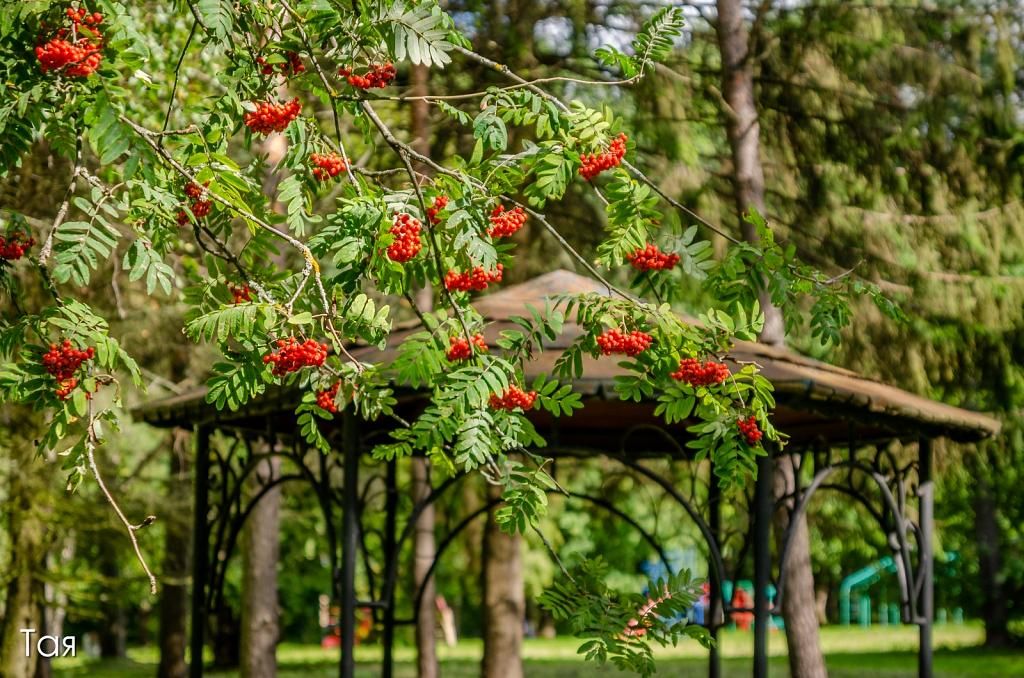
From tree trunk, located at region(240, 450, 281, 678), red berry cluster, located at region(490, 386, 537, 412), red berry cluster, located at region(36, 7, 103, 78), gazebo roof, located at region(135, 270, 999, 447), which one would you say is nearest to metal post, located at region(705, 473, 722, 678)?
gazebo roof, located at region(135, 270, 999, 447)

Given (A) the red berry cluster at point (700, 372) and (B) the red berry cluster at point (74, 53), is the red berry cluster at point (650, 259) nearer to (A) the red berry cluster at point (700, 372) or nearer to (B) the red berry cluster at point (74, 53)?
(A) the red berry cluster at point (700, 372)

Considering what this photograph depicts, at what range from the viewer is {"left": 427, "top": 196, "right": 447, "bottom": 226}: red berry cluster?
469cm

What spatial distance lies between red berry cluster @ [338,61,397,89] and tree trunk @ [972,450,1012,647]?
2516cm

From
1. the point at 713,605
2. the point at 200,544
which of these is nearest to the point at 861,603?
the point at 713,605

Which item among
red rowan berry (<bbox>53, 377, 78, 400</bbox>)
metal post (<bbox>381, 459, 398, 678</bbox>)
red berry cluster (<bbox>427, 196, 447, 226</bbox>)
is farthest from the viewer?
metal post (<bbox>381, 459, 398, 678</bbox>)

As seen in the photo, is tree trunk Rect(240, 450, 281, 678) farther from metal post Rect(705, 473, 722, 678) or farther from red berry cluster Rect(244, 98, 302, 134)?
red berry cluster Rect(244, 98, 302, 134)

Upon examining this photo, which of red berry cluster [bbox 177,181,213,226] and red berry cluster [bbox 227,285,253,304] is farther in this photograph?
red berry cluster [bbox 227,285,253,304]

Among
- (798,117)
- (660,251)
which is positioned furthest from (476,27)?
(660,251)

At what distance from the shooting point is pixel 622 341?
4637 mm

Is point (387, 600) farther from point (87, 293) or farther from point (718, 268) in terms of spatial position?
point (87, 293)

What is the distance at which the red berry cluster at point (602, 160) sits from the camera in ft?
15.4

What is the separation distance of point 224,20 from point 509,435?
65.7 inches

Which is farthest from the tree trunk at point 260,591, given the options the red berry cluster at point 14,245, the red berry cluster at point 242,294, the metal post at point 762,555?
the red berry cluster at point 14,245

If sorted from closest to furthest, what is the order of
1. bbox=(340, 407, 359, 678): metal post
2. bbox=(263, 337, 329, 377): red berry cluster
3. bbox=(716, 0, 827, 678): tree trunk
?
bbox=(263, 337, 329, 377): red berry cluster < bbox=(340, 407, 359, 678): metal post < bbox=(716, 0, 827, 678): tree trunk
